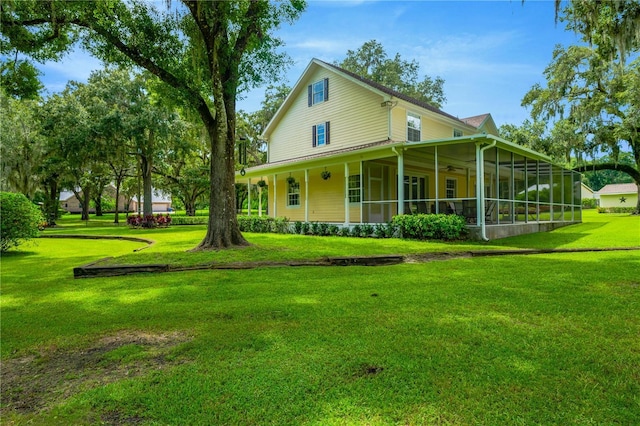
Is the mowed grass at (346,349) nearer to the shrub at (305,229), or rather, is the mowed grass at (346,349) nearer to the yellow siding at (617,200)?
the shrub at (305,229)

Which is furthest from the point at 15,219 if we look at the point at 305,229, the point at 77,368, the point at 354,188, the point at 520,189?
the point at 520,189

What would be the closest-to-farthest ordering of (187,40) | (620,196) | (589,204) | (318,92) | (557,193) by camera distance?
(187,40) → (557,193) → (318,92) → (620,196) → (589,204)

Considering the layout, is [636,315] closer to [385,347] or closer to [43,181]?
[385,347]

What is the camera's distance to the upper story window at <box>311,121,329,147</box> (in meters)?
18.3

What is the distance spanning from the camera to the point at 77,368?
109 inches

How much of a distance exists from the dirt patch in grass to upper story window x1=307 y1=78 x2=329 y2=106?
661 inches

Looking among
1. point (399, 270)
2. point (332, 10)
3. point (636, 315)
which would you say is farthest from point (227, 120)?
point (636, 315)

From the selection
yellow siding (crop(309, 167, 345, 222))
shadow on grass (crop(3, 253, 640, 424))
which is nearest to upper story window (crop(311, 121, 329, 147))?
yellow siding (crop(309, 167, 345, 222))

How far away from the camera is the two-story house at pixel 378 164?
46.5 feet

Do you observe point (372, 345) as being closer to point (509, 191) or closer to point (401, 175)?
point (401, 175)

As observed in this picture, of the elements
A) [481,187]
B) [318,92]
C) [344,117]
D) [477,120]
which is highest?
[318,92]

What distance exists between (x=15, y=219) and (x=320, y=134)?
42.5ft

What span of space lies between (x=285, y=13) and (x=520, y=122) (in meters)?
33.7

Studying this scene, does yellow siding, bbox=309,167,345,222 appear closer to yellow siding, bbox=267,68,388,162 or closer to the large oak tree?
yellow siding, bbox=267,68,388,162
